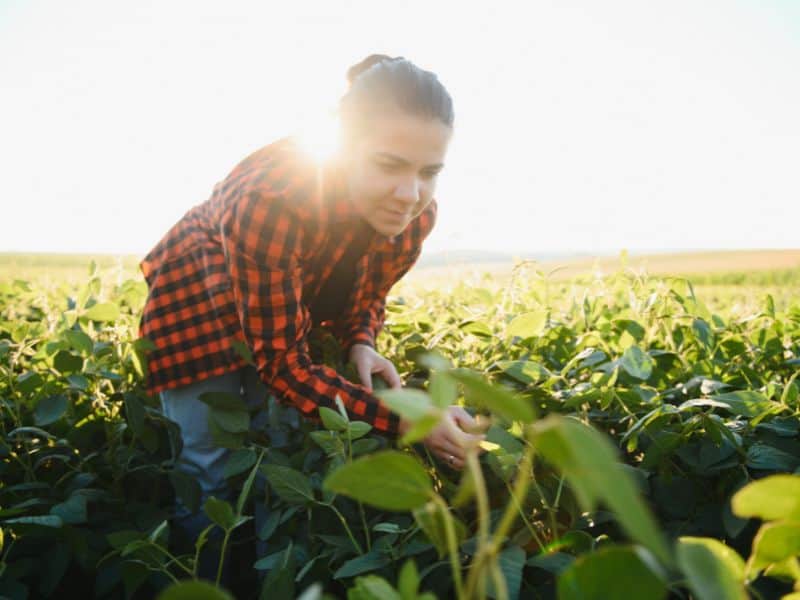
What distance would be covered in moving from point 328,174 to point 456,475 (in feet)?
2.42

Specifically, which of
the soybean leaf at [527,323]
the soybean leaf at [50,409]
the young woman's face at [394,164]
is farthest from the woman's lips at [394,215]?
the soybean leaf at [50,409]

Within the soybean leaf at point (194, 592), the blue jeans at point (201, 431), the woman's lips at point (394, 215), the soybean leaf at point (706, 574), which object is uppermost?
the woman's lips at point (394, 215)

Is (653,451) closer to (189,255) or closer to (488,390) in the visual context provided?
(488,390)

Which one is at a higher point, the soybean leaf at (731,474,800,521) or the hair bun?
the hair bun

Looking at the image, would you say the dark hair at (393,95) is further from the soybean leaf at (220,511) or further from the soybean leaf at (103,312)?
the soybean leaf at (220,511)

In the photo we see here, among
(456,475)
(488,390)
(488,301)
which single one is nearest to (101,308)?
(456,475)

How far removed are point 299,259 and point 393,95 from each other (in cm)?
42

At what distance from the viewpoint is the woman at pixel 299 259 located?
1213 millimetres

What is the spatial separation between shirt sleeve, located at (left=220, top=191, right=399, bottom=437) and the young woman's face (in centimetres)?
17

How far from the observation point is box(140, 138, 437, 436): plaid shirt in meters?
1.22

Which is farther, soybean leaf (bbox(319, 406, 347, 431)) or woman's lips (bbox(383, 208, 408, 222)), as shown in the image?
woman's lips (bbox(383, 208, 408, 222))

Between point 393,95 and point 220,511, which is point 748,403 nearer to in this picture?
point 220,511

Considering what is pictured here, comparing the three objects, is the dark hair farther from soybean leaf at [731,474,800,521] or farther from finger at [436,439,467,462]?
soybean leaf at [731,474,800,521]

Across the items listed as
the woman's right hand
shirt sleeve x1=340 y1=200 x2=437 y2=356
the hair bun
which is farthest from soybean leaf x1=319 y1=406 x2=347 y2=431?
the hair bun
